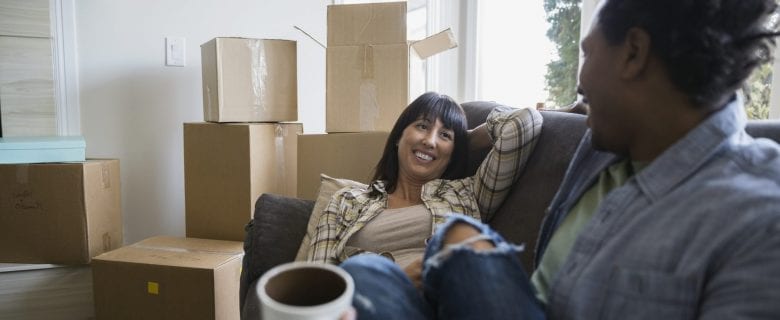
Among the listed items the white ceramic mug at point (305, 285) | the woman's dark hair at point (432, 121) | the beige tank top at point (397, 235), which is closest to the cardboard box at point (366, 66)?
the woman's dark hair at point (432, 121)

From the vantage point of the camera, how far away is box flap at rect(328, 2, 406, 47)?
164 cm

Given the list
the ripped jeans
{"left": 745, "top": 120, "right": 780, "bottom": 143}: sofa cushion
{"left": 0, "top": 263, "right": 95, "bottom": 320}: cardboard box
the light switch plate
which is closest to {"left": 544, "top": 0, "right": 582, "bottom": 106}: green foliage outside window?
{"left": 745, "top": 120, "right": 780, "bottom": 143}: sofa cushion

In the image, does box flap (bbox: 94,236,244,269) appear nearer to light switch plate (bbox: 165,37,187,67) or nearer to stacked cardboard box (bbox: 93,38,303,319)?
stacked cardboard box (bbox: 93,38,303,319)

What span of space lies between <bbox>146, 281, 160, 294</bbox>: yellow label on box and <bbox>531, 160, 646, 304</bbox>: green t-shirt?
1230mm

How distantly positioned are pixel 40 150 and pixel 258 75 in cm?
76

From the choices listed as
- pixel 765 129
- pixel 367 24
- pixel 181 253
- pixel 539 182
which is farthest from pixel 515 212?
pixel 181 253

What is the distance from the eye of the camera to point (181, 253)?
1.66 meters

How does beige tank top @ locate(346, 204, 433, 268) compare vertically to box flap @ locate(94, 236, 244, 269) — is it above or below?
above

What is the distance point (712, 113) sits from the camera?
0.64 meters

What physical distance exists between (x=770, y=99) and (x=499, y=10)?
3.93 ft

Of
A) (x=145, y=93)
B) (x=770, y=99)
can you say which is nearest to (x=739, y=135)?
(x=770, y=99)

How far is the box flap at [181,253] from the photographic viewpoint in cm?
157

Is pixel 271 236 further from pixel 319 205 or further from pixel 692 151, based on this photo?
pixel 692 151

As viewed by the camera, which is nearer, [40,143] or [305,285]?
[305,285]
